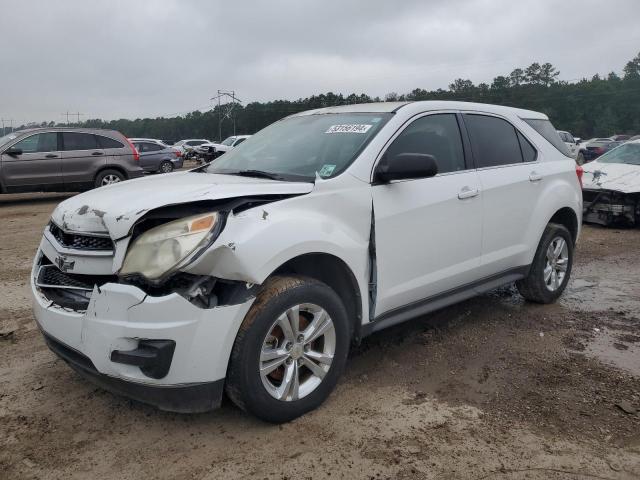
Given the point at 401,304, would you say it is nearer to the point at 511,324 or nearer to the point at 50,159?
the point at 511,324

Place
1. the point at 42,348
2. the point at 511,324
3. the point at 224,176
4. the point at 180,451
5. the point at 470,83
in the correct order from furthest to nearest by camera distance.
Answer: the point at 470,83
the point at 511,324
the point at 42,348
the point at 224,176
the point at 180,451

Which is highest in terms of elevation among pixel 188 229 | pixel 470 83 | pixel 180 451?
pixel 470 83

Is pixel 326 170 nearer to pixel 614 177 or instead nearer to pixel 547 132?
pixel 547 132

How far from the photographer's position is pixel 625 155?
1016cm

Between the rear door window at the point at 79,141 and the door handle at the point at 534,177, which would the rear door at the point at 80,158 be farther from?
the door handle at the point at 534,177

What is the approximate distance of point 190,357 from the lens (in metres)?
2.60

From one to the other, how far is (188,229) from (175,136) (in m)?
82.4

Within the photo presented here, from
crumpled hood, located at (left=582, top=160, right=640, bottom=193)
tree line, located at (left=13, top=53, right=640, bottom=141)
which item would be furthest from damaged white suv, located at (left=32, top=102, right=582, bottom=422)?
tree line, located at (left=13, top=53, right=640, bottom=141)

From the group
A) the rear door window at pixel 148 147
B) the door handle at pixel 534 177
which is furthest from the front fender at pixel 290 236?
the rear door window at pixel 148 147

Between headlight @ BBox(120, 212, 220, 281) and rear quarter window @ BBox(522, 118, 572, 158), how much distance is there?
11.1ft

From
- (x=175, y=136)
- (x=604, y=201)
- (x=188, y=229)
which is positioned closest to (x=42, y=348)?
(x=188, y=229)

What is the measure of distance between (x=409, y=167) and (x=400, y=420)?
145 centimetres

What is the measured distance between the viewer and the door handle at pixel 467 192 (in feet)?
12.8

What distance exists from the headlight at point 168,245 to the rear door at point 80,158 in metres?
11.1
